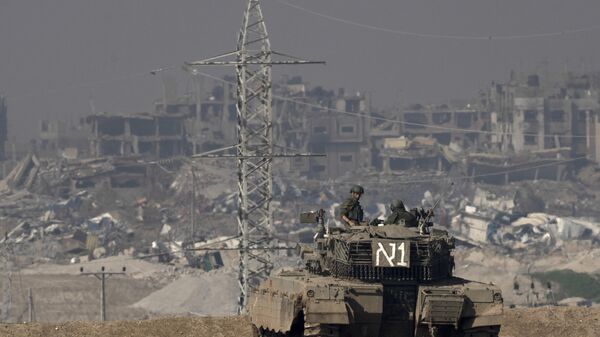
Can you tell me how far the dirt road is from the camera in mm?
36156

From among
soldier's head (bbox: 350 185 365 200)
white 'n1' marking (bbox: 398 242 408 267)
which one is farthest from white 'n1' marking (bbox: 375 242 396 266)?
soldier's head (bbox: 350 185 365 200)

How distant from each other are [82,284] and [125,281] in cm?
535

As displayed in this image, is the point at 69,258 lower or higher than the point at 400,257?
lower

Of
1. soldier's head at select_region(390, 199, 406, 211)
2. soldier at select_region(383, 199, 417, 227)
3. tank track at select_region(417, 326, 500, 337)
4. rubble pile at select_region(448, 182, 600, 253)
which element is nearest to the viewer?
tank track at select_region(417, 326, 500, 337)

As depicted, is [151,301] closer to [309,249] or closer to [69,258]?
[69,258]

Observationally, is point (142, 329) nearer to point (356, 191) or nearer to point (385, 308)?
point (356, 191)

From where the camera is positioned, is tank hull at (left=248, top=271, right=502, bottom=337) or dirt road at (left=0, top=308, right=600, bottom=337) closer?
tank hull at (left=248, top=271, right=502, bottom=337)

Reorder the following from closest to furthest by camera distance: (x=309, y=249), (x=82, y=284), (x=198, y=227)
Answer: (x=309, y=249), (x=82, y=284), (x=198, y=227)

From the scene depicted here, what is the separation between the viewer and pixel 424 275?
96.8 ft

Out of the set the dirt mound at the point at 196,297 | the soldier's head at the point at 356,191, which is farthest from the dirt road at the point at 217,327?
the dirt mound at the point at 196,297

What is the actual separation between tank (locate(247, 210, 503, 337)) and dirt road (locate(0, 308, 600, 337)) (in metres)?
6.24

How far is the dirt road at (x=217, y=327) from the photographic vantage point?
36156mm

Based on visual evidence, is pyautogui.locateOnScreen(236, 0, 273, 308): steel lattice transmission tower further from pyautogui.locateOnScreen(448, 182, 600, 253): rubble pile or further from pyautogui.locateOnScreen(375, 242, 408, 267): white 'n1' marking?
pyautogui.locateOnScreen(448, 182, 600, 253): rubble pile

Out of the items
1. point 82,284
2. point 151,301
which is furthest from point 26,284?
point 151,301
